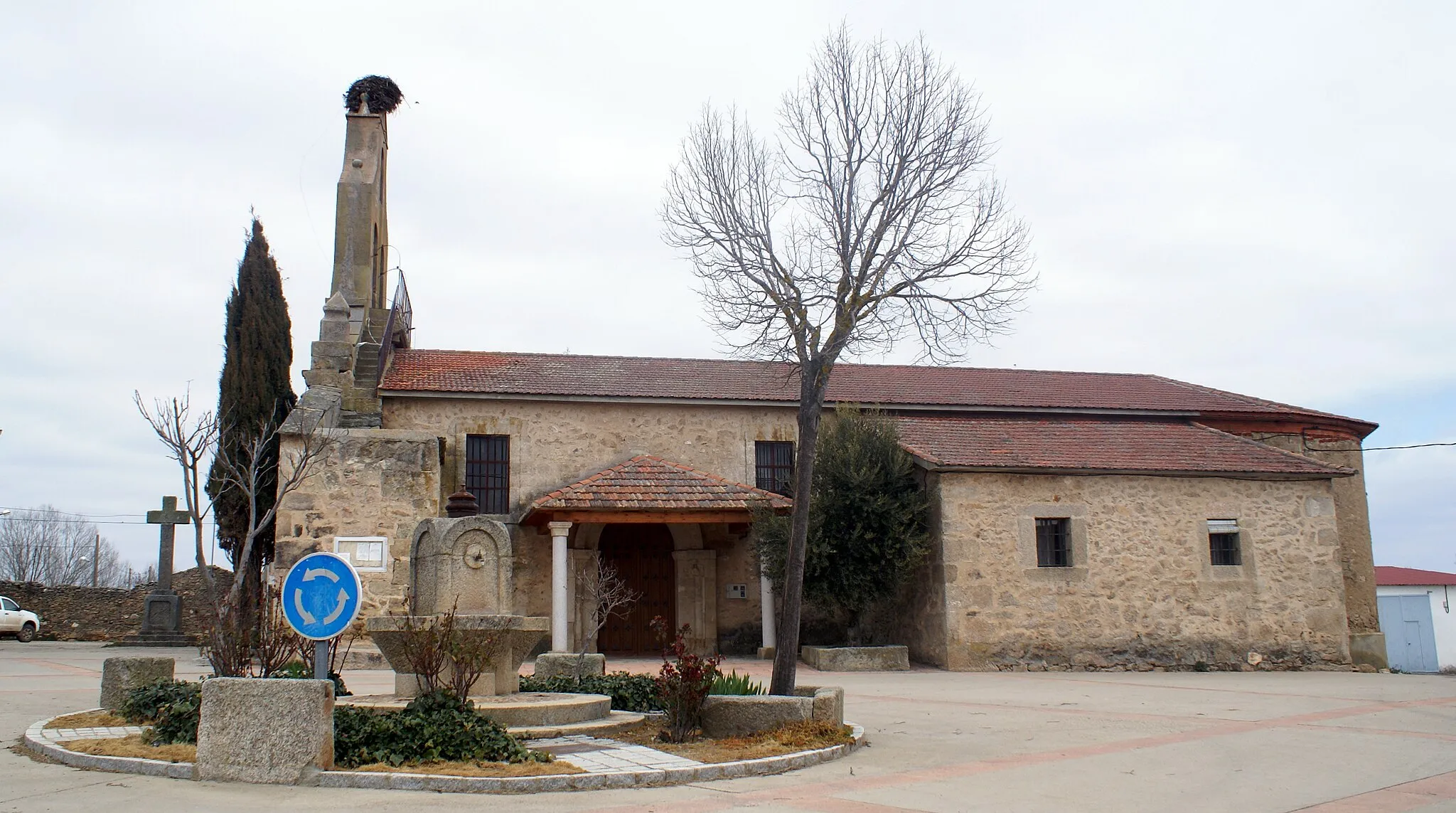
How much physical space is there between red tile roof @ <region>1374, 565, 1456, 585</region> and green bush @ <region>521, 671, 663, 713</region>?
34.0 m

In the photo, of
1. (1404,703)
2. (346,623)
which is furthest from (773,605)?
(346,623)

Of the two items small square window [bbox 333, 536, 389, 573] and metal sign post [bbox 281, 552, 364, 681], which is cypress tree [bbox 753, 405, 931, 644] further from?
metal sign post [bbox 281, 552, 364, 681]

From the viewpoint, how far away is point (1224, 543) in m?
18.7

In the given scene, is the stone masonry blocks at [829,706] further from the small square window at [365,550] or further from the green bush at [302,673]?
the small square window at [365,550]

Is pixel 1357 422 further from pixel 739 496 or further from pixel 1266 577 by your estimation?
pixel 739 496

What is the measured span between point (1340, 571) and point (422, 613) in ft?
53.0

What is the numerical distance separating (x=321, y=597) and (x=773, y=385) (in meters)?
15.5

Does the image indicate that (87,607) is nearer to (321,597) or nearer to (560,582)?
(560,582)

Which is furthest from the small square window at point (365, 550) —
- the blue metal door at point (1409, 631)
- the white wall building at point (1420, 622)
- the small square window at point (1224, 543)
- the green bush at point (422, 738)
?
the blue metal door at point (1409, 631)

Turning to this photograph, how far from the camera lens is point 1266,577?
1844 cm

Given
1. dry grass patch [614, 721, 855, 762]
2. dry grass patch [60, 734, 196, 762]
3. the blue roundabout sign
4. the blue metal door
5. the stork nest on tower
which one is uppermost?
the stork nest on tower

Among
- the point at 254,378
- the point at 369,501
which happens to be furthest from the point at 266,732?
the point at 254,378

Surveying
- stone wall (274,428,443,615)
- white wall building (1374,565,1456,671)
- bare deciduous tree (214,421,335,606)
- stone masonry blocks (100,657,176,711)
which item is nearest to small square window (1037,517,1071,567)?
stone wall (274,428,443,615)

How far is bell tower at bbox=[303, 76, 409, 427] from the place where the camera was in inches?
756
